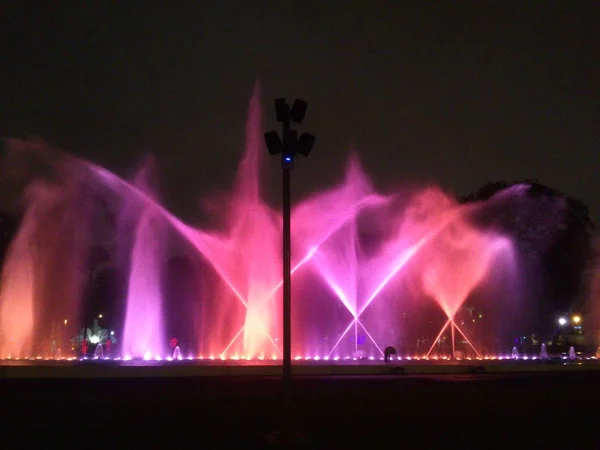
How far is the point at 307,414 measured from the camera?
1305cm

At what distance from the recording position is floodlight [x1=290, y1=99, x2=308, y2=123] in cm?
1038

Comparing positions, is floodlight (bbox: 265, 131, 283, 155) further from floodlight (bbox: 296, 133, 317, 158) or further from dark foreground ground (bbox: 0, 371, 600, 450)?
dark foreground ground (bbox: 0, 371, 600, 450)

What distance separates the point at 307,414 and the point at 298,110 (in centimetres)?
694

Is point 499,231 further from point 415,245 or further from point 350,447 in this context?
point 350,447

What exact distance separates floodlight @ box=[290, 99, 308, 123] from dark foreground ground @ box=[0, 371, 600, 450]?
572 cm

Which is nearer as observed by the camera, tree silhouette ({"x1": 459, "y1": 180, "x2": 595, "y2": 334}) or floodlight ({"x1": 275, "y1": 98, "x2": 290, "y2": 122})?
floodlight ({"x1": 275, "y1": 98, "x2": 290, "y2": 122})

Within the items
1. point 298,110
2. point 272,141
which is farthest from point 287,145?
point 298,110

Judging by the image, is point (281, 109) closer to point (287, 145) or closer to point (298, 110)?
point (298, 110)

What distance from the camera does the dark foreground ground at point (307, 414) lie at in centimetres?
1002

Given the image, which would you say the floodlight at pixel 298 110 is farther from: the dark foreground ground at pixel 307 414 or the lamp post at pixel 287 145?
the dark foreground ground at pixel 307 414

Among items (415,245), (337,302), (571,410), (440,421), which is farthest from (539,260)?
(440,421)

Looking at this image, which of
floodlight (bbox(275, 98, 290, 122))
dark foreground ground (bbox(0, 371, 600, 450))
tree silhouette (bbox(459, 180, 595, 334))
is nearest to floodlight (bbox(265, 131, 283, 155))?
floodlight (bbox(275, 98, 290, 122))

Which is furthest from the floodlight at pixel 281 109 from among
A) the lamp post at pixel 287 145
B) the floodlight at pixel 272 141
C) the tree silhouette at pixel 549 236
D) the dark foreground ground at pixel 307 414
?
the tree silhouette at pixel 549 236

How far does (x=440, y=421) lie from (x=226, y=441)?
4.94 m
